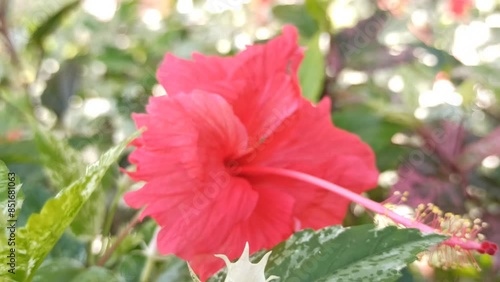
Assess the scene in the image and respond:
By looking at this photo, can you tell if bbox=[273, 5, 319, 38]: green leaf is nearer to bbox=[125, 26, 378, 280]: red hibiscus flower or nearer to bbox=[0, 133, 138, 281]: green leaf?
bbox=[125, 26, 378, 280]: red hibiscus flower

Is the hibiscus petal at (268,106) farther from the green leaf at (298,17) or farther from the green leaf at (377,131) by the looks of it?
the green leaf at (298,17)

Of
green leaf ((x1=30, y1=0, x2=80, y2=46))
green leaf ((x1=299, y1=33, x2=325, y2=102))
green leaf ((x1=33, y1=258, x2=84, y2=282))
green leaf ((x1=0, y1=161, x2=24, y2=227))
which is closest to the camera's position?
green leaf ((x1=0, y1=161, x2=24, y2=227))

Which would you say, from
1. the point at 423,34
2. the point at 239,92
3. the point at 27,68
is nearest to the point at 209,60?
the point at 239,92

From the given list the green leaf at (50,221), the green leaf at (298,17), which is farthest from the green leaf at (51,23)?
the green leaf at (50,221)

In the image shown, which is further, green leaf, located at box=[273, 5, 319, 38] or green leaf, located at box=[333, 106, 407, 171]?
green leaf, located at box=[273, 5, 319, 38]

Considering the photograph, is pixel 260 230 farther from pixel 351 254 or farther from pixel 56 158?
pixel 56 158

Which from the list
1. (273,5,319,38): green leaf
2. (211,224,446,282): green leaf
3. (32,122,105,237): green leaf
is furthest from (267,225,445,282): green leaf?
(273,5,319,38): green leaf
